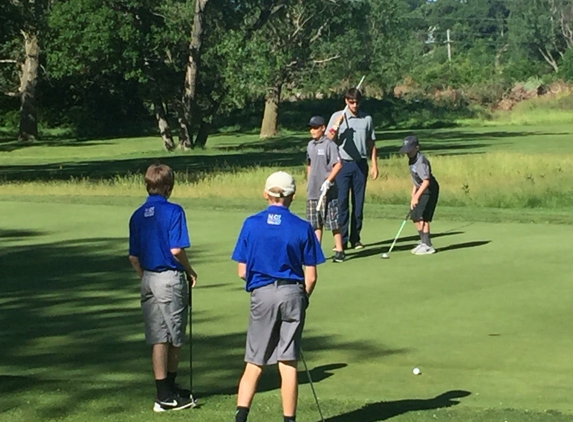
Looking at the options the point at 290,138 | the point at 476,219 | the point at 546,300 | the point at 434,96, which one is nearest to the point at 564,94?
the point at 434,96

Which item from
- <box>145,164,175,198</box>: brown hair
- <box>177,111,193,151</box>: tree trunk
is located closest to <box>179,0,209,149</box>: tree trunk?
<box>177,111,193,151</box>: tree trunk

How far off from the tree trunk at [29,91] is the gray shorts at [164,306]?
50.2 m

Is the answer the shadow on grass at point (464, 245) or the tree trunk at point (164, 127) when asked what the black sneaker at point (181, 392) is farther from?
the tree trunk at point (164, 127)

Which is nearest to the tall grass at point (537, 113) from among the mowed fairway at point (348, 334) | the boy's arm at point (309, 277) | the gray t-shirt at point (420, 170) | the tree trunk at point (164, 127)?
the tree trunk at point (164, 127)

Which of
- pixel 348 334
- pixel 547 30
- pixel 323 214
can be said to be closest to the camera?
pixel 348 334

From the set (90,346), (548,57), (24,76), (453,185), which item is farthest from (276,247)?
(548,57)

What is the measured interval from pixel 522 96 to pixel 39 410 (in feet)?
272

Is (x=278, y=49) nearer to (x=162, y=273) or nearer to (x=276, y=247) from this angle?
(x=162, y=273)

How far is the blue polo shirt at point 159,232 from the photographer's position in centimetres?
732

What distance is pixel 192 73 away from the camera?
158 feet

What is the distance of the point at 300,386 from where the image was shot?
26.5 ft

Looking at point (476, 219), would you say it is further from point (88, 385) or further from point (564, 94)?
point (564, 94)

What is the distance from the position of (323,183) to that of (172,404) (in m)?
6.71

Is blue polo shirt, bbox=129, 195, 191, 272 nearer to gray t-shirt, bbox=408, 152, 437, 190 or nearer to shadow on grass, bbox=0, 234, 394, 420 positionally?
shadow on grass, bbox=0, 234, 394, 420
